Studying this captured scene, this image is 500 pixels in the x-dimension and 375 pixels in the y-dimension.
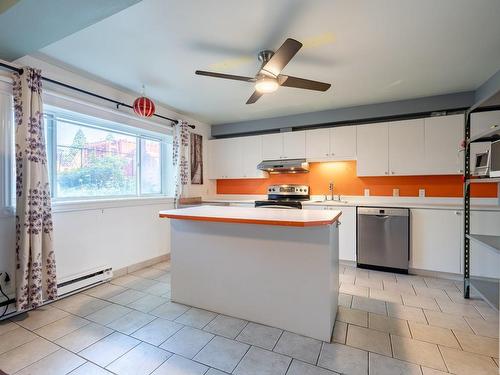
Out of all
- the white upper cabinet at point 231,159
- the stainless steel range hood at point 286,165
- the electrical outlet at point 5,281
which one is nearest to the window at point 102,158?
the electrical outlet at point 5,281

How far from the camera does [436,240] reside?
307 centimetres

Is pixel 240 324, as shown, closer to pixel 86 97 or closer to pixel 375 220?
pixel 375 220

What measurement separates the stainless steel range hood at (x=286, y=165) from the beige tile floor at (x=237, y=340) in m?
2.14

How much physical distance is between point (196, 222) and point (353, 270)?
94.2 inches

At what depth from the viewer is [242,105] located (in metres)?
3.77

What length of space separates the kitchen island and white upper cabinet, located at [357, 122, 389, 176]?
1.90 m

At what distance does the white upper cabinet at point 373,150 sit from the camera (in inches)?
140

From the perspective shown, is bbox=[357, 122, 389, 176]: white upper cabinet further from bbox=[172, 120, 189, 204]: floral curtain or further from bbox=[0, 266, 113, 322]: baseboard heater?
bbox=[0, 266, 113, 322]: baseboard heater

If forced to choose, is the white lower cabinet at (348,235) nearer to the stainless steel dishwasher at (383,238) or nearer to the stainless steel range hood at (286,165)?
the stainless steel dishwasher at (383,238)

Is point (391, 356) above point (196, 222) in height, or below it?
below

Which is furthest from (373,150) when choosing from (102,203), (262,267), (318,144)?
(102,203)

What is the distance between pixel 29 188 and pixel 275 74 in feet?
7.79

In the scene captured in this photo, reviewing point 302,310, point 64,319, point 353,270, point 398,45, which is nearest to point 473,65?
point 398,45

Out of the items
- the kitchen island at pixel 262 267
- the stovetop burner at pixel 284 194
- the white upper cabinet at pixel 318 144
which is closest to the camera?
the kitchen island at pixel 262 267
